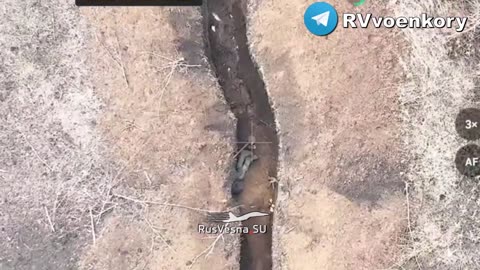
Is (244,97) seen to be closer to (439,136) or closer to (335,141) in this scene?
(335,141)

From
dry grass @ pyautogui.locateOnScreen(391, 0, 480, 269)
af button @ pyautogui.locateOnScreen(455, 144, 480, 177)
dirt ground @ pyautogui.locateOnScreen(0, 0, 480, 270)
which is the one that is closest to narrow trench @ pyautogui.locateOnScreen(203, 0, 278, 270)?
dirt ground @ pyautogui.locateOnScreen(0, 0, 480, 270)

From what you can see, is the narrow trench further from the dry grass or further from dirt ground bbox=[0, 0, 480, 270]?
the dry grass

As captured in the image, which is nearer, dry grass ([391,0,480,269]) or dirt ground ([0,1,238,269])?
dirt ground ([0,1,238,269])

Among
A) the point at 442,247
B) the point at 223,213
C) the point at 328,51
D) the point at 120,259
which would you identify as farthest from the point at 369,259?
the point at 120,259

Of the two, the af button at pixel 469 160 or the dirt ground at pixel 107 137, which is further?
the af button at pixel 469 160

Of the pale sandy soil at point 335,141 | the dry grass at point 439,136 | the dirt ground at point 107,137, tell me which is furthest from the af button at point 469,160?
the dirt ground at point 107,137

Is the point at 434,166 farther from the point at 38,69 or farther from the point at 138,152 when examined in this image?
the point at 38,69

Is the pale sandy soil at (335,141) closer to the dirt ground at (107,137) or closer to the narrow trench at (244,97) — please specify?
the narrow trench at (244,97)

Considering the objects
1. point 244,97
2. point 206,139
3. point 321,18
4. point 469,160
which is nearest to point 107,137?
point 206,139
